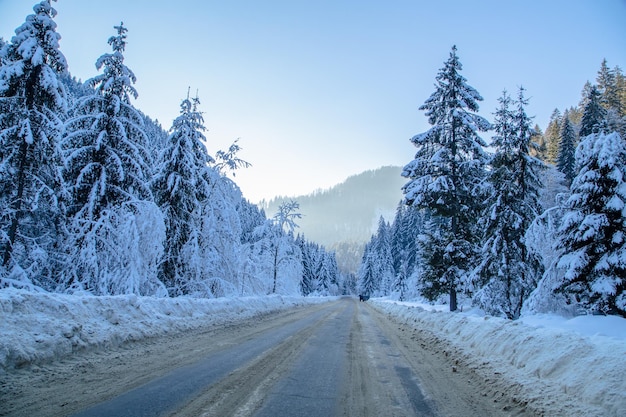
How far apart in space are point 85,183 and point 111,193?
1090mm

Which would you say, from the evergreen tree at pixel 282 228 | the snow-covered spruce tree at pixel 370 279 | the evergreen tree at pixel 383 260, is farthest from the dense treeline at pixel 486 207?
the snow-covered spruce tree at pixel 370 279

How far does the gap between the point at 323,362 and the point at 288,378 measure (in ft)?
5.13

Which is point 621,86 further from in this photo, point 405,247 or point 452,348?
point 452,348

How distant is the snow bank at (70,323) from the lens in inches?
219

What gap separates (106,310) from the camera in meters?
8.32

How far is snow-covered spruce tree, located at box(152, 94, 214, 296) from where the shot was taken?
19750 mm

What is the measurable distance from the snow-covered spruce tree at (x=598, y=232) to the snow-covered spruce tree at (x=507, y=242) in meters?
3.82

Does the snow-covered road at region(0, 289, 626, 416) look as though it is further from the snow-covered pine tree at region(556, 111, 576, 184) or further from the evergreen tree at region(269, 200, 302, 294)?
the snow-covered pine tree at region(556, 111, 576, 184)

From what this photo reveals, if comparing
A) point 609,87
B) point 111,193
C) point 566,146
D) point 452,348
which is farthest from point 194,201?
point 609,87

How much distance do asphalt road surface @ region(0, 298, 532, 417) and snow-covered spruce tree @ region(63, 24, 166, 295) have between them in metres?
8.33

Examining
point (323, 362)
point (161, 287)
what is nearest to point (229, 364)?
point (323, 362)

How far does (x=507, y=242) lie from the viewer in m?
17.4

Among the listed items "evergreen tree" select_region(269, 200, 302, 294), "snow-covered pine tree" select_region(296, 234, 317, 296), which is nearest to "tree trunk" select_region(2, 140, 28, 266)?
"evergreen tree" select_region(269, 200, 302, 294)

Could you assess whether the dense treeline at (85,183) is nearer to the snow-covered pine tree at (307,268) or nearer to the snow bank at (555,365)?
the snow bank at (555,365)
